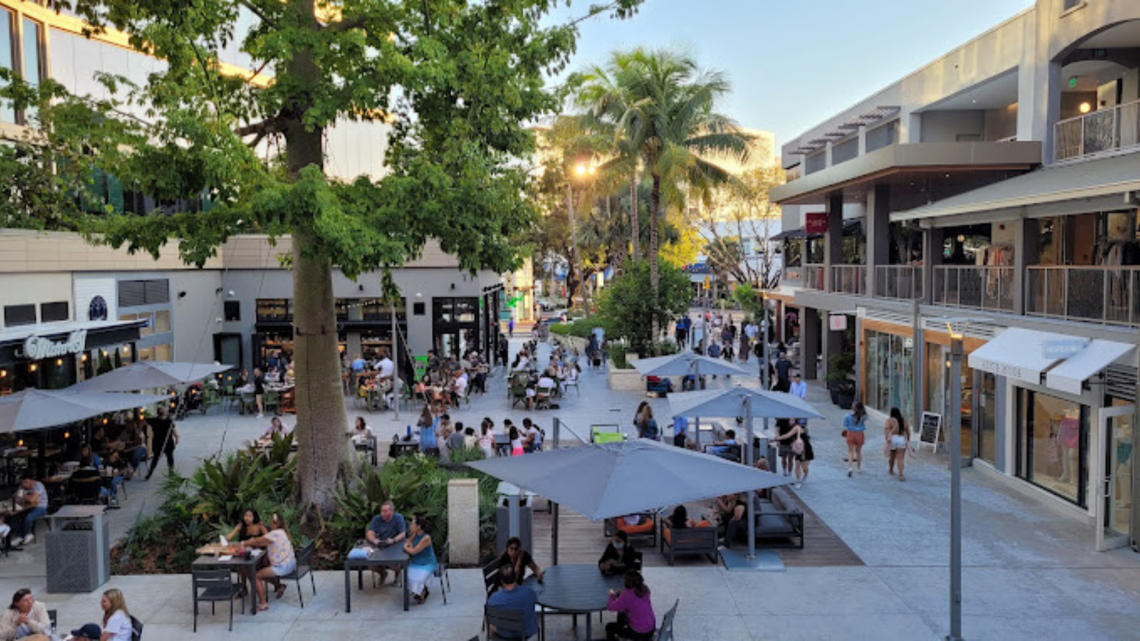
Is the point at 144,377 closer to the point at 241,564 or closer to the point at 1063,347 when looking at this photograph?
the point at 241,564

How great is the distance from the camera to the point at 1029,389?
16.2 metres

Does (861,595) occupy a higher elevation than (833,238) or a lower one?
lower

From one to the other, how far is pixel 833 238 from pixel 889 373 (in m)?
7.08

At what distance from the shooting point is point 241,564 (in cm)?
1003

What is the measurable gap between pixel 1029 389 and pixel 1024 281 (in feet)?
6.77

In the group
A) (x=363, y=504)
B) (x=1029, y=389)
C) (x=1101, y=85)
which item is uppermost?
(x=1101, y=85)

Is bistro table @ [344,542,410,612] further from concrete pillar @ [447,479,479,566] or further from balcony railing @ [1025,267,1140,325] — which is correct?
balcony railing @ [1025,267,1140,325]

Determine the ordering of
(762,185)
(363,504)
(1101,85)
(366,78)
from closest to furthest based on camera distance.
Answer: (366,78)
(363,504)
(1101,85)
(762,185)

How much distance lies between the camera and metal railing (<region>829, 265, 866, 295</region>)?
85.5 ft

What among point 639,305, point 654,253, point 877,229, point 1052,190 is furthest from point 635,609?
point 654,253

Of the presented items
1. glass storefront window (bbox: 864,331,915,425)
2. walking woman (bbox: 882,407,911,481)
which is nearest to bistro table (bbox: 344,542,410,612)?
walking woman (bbox: 882,407,911,481)

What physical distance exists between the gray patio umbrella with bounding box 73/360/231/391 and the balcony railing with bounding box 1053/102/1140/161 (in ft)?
61.2

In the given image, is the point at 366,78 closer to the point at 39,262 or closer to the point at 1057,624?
the point at 1057,624

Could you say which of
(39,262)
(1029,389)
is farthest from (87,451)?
(1029,389)
